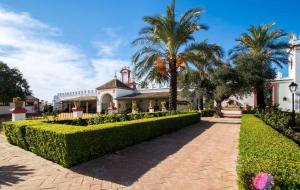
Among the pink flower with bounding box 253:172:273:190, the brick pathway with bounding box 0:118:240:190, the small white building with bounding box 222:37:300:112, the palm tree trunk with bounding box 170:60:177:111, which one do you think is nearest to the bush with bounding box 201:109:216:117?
the small white building with bounding box 222:37:300:112

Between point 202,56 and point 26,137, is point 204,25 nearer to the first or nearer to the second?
point 202,56

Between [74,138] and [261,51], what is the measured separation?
22.2 m

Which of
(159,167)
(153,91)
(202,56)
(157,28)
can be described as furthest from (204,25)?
(153,91)

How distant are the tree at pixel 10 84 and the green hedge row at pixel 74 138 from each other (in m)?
25.3

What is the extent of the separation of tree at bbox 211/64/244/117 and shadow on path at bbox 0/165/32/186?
63.6 ft

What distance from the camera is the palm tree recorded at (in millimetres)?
16344

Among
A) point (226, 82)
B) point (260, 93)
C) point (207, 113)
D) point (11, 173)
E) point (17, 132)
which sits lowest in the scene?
point (11, 173)

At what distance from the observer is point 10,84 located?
31.3 metres

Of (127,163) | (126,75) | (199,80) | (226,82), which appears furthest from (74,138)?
(126,75)

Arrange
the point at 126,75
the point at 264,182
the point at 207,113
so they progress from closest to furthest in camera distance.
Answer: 1. the point at 264,182
2. the point at 207,113
3. the point at 126,75

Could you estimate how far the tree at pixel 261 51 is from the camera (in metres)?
21.0

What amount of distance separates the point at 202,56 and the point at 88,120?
35.0ft

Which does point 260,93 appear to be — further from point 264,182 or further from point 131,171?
point 264,182

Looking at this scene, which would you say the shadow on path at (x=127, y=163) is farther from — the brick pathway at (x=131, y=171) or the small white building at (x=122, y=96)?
the small white building at (x=122, y=96)
